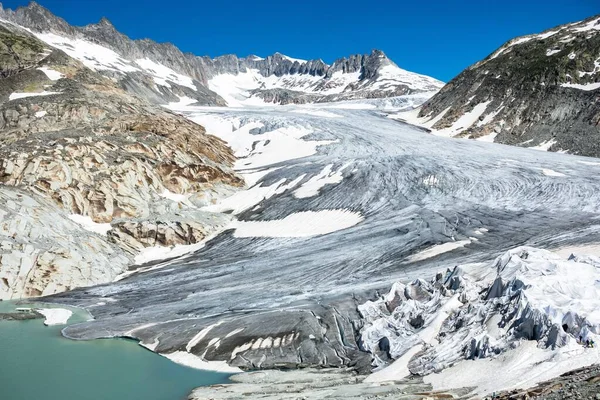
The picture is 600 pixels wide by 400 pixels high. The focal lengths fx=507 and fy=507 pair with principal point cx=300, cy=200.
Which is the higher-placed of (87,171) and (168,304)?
(87,171)

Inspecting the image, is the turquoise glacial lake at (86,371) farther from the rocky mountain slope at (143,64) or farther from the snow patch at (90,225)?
the rocky mountain slope at (143,64)

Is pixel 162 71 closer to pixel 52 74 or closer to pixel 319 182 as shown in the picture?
pixel 52 74

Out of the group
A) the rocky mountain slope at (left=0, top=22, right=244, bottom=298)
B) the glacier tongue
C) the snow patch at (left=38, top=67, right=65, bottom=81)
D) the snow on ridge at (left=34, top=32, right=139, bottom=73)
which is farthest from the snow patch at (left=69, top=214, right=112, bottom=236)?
the snow on ridge at (left=34, top=32, right=139, bottom=73)

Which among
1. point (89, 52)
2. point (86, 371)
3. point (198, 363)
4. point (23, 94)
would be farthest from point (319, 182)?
point (89, 52)

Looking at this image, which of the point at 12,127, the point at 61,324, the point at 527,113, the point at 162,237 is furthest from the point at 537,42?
the point at 61,324

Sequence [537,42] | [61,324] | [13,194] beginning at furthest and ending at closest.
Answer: [537,42]
[13,194]
[61,324]

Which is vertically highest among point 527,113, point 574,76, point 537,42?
point 537,42

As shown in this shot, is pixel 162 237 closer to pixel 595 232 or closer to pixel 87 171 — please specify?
pixel 87 171

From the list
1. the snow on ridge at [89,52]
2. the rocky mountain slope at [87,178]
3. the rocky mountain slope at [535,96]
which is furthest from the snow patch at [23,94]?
the snow on ridge at [89,52]
